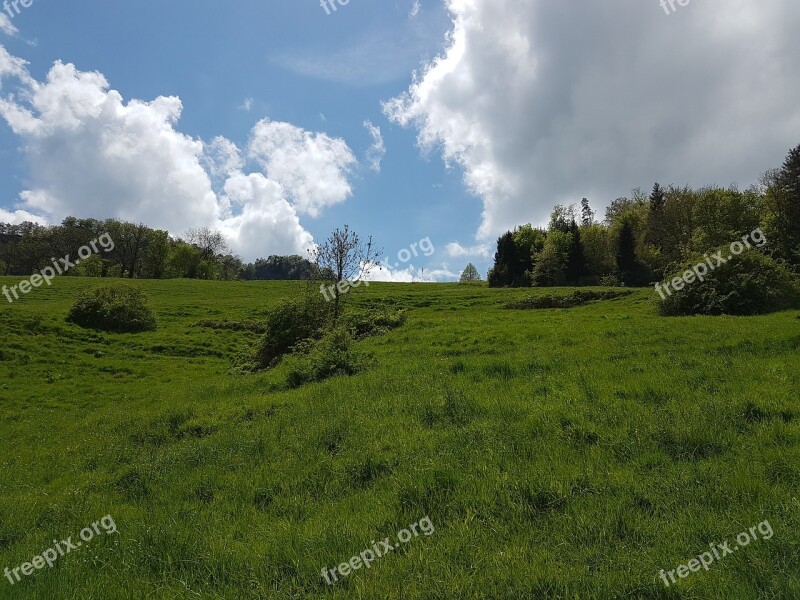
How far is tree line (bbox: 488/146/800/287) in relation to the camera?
52.1 meters

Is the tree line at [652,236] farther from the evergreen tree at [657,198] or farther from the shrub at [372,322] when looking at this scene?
the shrub at [372,322]

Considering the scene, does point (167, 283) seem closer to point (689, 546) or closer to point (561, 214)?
point (689, 546)

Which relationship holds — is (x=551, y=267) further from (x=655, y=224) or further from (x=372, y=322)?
(x=372, y=322)

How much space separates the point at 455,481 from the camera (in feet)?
20.1

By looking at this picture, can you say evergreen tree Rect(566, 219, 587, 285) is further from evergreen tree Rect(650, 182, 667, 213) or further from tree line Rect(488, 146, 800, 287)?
evergreen tree Rect(650, 182, 667, 213)

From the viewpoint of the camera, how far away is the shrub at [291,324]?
26438 mm

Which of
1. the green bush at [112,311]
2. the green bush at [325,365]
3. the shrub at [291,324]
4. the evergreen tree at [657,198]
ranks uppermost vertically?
the evergreen tree at [657,198]

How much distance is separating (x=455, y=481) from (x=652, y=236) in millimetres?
75591

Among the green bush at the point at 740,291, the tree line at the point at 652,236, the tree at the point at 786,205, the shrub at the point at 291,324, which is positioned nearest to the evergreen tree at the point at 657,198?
the tree line at the point at 652,236

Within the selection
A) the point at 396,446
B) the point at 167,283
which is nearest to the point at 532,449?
the point at 396,446

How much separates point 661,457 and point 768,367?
6.51 metres

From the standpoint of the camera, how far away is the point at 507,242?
85.9m

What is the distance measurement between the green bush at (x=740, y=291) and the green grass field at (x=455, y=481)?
836cm

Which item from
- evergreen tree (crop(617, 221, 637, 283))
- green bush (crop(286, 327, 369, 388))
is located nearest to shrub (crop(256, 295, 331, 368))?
green bush (crop(286, 327, 369, 388))
